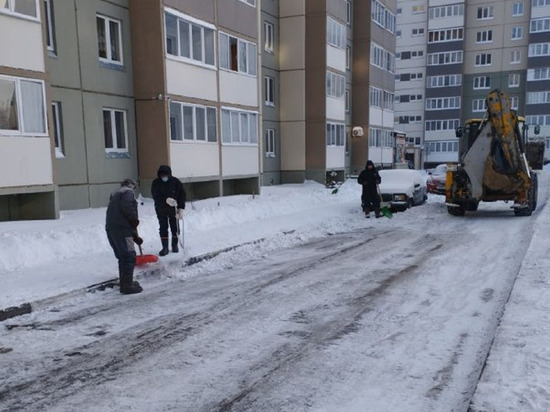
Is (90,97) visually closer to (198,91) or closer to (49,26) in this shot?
(49,26)

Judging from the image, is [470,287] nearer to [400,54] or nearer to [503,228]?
[503,228]

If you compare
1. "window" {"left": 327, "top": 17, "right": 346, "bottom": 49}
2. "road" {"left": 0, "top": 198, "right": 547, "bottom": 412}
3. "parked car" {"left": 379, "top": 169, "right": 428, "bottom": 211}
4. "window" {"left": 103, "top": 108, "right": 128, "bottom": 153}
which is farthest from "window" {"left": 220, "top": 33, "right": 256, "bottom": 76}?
"road" {"left": 0, "top": 198, "right": 547, "bottom": 412}

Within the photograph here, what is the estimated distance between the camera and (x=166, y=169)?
9008 mm

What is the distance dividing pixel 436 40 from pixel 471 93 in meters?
7.79

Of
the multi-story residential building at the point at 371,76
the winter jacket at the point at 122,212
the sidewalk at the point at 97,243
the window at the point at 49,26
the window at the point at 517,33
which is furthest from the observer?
the window at the point at 517,33

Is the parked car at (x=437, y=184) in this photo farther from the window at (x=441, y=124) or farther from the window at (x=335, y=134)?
the window at (x=441, y=124)

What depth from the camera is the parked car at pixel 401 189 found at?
1544cm

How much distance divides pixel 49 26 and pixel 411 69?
53.8 m

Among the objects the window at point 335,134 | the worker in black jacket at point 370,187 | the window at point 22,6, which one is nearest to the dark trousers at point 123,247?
the window at point 22,6

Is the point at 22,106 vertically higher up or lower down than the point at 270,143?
higher up

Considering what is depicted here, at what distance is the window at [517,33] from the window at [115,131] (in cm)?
5386

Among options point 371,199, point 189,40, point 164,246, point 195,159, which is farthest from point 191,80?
point 164,246

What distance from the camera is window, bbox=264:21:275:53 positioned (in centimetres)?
2481

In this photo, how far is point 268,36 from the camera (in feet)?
82.7
